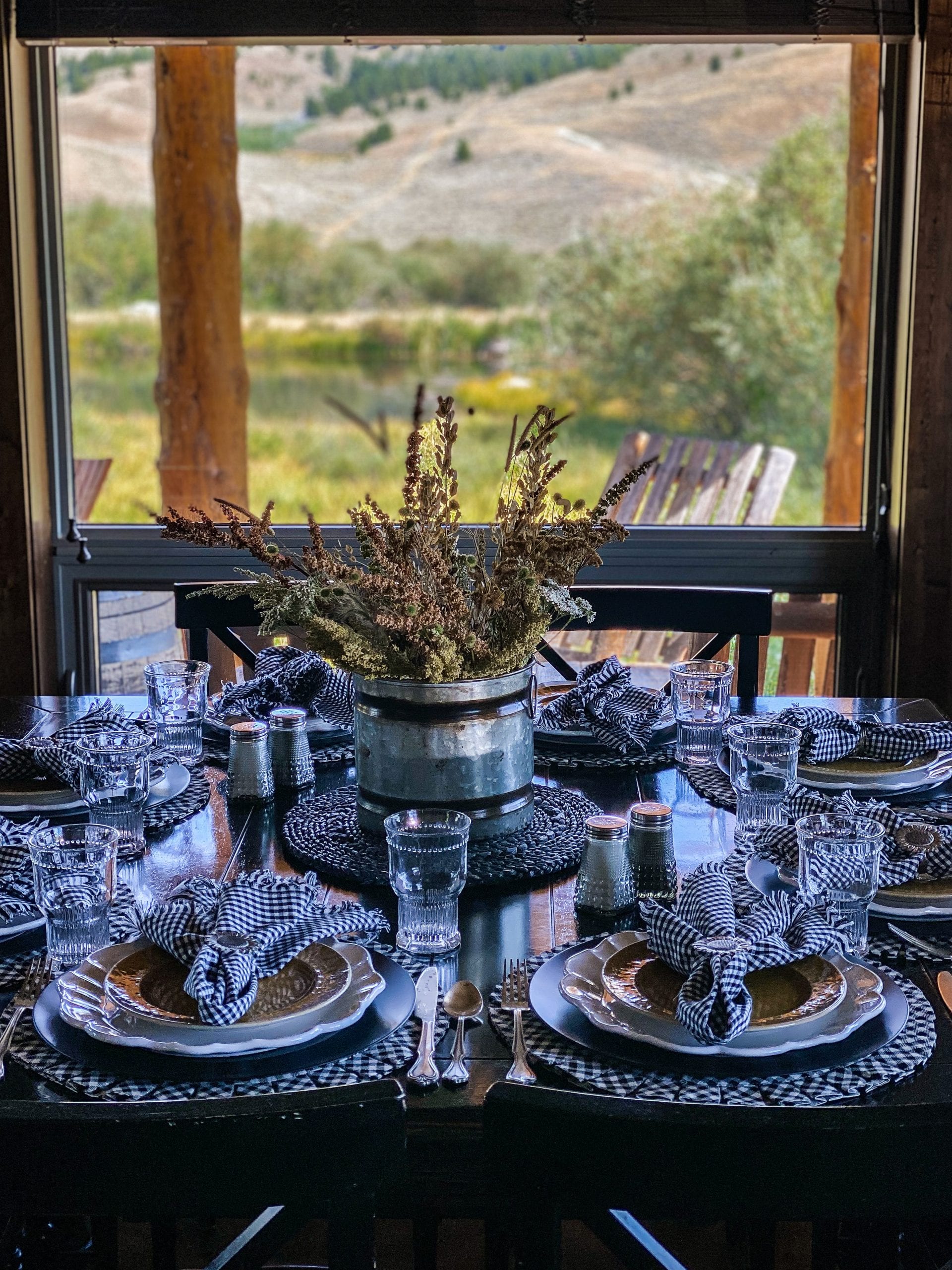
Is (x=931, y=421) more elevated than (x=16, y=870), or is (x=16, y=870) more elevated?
(x=931, y=421)

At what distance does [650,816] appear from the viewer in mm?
1474

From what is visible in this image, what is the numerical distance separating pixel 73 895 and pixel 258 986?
0.67ft

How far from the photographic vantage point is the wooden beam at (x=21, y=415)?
3.03 m

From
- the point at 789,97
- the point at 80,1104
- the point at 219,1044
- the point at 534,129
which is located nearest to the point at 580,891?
the point at 219,1044

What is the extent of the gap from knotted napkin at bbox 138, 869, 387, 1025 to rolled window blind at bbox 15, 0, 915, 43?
223cm

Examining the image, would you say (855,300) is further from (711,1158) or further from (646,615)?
(711,1158)

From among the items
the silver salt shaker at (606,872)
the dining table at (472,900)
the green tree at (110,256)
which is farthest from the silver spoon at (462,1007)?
the green tree at (110,256)

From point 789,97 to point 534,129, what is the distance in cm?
122

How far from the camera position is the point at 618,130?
6289 millimetres

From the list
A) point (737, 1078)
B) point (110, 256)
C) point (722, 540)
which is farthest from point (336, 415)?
point (737, 1078)

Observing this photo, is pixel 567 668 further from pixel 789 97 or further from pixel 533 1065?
pixel 789 97

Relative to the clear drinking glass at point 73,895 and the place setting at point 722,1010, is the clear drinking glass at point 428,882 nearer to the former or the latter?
the place setting at point 722,1010

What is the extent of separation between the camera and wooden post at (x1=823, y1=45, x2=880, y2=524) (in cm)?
342

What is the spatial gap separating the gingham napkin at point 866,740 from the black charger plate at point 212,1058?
0.84m
